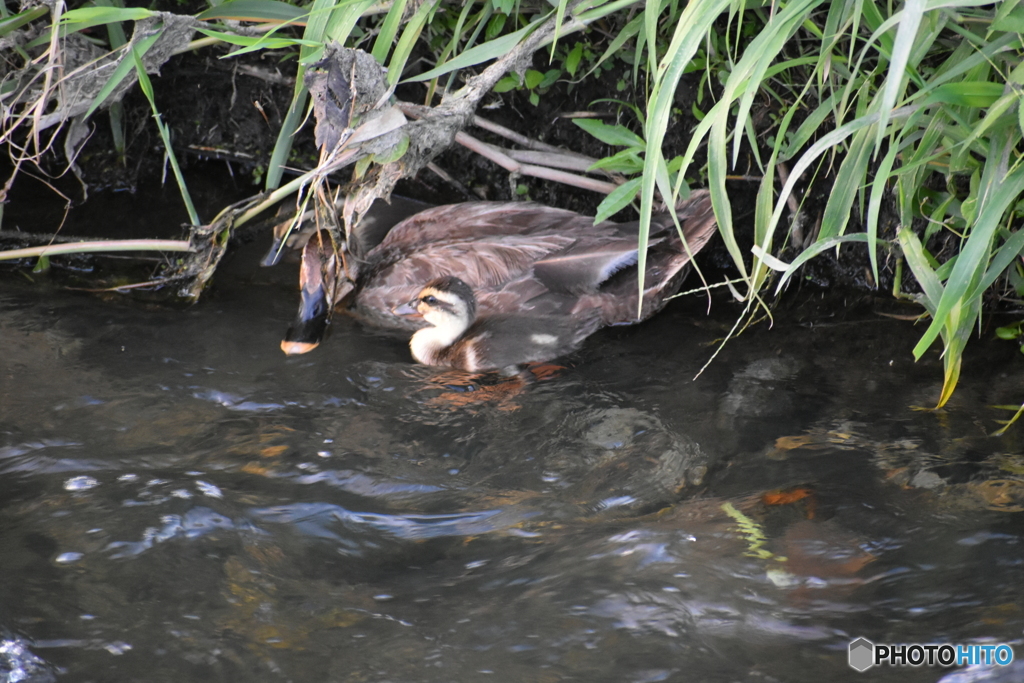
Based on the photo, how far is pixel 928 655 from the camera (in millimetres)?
1846

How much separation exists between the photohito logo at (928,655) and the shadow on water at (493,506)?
3 centimetres

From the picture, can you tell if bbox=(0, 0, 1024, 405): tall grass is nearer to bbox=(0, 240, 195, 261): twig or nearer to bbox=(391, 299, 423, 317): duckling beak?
bbox=(0, 240, 195, 261): twig

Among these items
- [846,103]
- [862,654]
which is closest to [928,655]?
[862,654]

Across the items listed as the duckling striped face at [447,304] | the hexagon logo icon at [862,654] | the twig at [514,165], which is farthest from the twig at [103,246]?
the hexagon logo icon at [862,654]

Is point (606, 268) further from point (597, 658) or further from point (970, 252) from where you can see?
point (597, 658)

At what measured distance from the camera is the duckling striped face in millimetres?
3510

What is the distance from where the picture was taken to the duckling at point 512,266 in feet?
11.5

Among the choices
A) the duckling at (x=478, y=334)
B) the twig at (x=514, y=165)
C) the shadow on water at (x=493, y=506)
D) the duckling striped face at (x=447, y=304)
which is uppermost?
the twig at (x=514, y=165)

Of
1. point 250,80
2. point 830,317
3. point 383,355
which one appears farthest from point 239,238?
point 830,317

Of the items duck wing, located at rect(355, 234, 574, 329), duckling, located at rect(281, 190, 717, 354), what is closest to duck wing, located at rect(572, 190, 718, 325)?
duckling, located at rect(281, 190, 717, 354)

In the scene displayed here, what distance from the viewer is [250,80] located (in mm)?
4574

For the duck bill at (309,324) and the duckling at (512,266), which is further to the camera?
the duckling at (512,266)

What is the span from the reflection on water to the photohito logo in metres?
0.03

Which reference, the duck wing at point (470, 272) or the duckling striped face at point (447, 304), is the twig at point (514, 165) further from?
the duckling striped face at point (447, 304)
